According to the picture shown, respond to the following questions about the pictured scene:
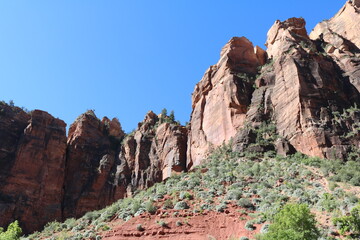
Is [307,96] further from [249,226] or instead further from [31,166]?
[31,166]

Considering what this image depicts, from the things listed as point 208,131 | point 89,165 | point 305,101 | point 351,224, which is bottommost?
point 351,224

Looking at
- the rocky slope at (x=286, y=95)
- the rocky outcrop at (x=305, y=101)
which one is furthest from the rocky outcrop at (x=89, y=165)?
the rocky outcrop at (x=305, y=101)

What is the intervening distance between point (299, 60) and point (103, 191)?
1324 inches

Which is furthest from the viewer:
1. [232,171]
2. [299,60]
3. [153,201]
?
[299,60]

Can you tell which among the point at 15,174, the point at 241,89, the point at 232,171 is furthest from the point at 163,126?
the point at 232,171

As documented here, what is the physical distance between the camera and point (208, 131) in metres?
50.0

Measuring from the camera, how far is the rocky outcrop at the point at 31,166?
4800 centimetres

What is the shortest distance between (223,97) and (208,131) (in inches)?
198

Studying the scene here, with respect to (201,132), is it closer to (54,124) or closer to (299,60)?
(299,60)

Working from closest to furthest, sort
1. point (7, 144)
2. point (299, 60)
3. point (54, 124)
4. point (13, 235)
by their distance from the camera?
point (13, 235) < point (299, 60) < point (7, 144) < point (54, 124)

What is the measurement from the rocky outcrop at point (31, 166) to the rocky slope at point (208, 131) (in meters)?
0.14

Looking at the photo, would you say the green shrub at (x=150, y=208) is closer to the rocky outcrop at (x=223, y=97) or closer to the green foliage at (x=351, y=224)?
the green foliage at (x=351, y=224)

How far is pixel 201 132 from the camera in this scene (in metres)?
51.2

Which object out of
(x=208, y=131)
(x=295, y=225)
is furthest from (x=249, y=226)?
(x=208, y=131)
